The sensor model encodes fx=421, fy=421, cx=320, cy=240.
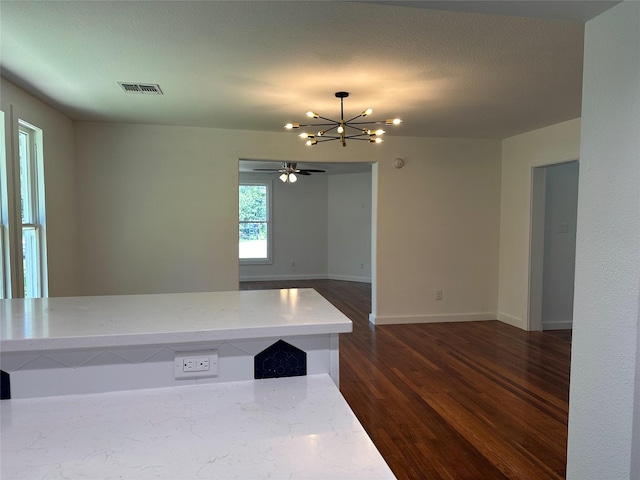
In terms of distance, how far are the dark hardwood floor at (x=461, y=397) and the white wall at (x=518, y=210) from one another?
0.36 meters

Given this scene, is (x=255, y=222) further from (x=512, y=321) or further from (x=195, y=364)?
(x=195, y=364)

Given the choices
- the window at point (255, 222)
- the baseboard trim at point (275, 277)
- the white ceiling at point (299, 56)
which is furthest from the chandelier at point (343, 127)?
the baseboard trim at point (275, 277)

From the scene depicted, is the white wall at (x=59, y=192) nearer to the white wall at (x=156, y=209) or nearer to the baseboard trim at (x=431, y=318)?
the white wall at (x=156, y=209)

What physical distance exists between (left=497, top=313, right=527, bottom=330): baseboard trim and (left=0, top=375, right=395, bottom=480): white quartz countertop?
4.63 m

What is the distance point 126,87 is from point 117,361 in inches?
110

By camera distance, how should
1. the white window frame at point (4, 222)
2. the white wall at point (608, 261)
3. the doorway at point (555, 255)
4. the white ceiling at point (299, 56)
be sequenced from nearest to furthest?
the white wall at point (608, 261) < the white ceiling at point (299, 56) < the white window frame at point (4, 222) < the doorway at point (555, 255)

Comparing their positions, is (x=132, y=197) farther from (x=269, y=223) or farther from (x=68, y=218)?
(x=269, y=223)

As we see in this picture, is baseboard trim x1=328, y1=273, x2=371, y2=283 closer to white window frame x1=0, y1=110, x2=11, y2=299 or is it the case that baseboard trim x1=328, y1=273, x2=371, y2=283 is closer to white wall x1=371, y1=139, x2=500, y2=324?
white wall x1=371, y1=139, x2=500, y2=324

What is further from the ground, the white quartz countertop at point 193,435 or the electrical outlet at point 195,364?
the electrical outlet at point 195,364

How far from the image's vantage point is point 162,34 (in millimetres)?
2320

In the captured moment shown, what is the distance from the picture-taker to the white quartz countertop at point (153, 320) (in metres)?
1.07

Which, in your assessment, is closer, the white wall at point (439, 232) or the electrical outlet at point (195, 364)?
the electrical outlet at point (195, 364)

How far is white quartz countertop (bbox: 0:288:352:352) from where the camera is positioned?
1.07 m

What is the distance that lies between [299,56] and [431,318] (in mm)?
3876
